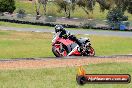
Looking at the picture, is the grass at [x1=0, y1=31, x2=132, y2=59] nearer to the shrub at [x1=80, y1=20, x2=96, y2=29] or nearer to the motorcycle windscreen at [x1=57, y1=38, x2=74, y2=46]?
the motorcycle windscreen at [x1=57, y1=38, x2=74, y2=46]

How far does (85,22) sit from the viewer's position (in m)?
52.1

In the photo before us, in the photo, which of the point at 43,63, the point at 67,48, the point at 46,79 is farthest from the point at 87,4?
the point at 46,79

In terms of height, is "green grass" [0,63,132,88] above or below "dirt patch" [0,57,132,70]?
above

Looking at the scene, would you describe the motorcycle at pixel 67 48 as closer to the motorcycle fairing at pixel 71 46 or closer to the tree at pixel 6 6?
the motorcycle fairing at pixel 71 46

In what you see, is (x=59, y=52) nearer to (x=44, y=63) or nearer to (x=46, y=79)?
(x=44, y=63)

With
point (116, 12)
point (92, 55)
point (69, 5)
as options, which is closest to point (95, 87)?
point (92, 55)

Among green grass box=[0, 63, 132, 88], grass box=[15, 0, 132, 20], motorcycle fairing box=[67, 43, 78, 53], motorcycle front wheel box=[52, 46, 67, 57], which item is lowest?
grass box=[15, 0, 132, 20]

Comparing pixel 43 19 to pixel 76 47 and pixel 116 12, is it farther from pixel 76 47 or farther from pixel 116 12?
pixel 76 47

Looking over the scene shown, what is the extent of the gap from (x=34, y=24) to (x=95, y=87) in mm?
45152

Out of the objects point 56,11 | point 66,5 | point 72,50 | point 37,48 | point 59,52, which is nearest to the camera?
point 59,52

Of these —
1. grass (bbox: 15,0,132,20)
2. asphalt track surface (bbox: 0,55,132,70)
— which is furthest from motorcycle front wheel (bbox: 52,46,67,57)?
grass (bbox: 15,0,132,20)

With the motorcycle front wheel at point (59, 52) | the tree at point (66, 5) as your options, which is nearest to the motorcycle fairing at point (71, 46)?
the motorcycle front wheel at point (59, 52)

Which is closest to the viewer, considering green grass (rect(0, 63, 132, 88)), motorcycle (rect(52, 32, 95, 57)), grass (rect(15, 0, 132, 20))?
green grass (rect(0, 63, 132, 88))

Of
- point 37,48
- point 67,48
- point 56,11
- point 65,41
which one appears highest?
point 65,41
